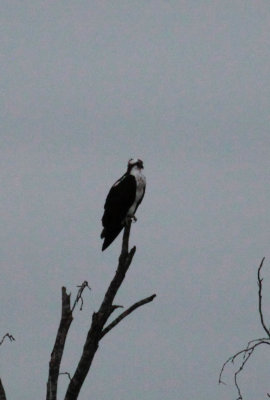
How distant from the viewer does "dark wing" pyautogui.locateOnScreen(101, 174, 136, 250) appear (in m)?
12.7

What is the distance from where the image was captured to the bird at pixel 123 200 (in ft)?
41.7

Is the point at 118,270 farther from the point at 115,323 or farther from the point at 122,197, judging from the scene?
the point at 122,197

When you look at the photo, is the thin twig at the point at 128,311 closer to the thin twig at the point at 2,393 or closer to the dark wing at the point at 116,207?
the thin twig at the point at 2,393

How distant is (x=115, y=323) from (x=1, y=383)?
1195 millimetres

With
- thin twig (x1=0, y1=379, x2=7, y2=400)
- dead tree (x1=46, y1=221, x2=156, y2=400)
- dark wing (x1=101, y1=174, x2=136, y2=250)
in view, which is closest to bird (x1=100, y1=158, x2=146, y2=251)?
dark wing (x1=101, y1=174, x2=136, y2=250)

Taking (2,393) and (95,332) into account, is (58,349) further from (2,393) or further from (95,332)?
(2,393)

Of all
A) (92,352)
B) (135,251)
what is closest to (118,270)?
(135,251)

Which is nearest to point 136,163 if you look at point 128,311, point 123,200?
point 123,200

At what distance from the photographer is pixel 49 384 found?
6781 millimetres

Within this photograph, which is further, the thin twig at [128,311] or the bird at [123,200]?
the bird at [123,200]

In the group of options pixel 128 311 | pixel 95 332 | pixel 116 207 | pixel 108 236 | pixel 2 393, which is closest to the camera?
pixel 2 393

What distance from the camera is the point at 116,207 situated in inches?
511

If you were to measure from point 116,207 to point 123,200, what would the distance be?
0.20 metres

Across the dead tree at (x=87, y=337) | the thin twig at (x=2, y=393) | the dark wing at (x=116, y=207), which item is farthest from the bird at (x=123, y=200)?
the thin twig at (x=2, y=393)
